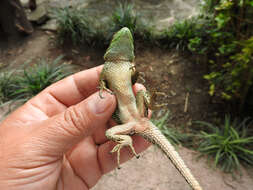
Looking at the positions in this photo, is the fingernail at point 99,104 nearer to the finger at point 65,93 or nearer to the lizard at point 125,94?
the lizard at point 125,94

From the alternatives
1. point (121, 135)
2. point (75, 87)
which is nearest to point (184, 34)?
point (75, 87)

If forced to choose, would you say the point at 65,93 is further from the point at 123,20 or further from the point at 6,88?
the point at 123,20

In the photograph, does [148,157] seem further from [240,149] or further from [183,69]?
[183,69]

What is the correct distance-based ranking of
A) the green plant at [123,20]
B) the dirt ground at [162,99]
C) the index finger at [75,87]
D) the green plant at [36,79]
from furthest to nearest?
the green plant at [123,20] < the green plant at [36,79] < the dirt ground at [162,99] < the index finger at [75,87]

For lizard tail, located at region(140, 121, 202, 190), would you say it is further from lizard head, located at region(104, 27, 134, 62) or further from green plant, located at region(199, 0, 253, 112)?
green plant, located at region(199, 0, 253, 112)

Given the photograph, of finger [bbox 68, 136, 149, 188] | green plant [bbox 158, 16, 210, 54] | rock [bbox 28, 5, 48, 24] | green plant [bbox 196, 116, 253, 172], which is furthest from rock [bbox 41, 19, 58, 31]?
green plant [bbox 196, 116, 253, 172]

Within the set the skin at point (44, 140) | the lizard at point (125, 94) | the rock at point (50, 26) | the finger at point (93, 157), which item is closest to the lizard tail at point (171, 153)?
the lizard at point (125, 94)
